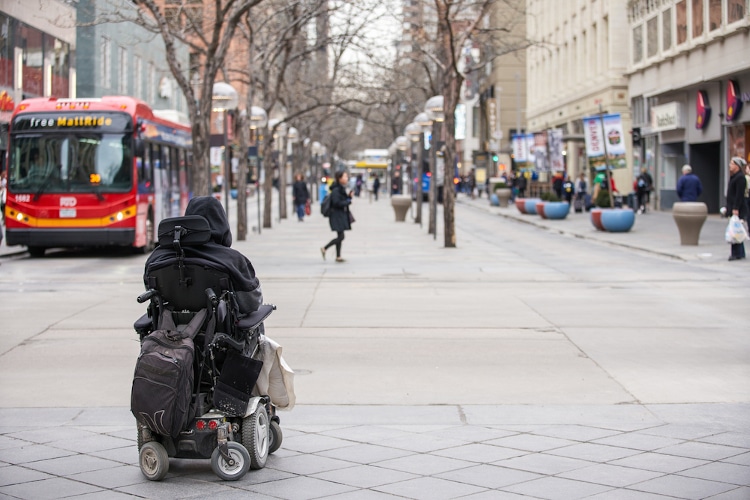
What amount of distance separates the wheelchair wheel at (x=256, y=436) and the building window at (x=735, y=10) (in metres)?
31.4

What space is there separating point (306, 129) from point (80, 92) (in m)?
28.6

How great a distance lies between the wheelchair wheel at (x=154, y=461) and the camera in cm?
606

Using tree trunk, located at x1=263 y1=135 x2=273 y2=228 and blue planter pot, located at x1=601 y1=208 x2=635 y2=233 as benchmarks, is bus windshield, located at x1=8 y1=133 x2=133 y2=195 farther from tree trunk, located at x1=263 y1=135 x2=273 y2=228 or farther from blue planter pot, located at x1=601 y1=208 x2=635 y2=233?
blue planter pot, located at x1=601 y1=208 x2=635 y2=233

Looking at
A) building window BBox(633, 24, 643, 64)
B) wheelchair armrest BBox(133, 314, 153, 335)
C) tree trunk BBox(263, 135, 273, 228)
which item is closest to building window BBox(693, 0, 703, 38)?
building window BBox(633, 24, 643, 64)

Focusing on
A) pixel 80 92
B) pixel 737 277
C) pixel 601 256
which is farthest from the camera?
pixel 80 92

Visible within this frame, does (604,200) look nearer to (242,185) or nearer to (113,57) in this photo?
(242,185)

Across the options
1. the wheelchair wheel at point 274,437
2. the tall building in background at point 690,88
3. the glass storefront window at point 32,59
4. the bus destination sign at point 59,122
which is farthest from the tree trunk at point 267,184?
the wheelchair wheel at point 274,437

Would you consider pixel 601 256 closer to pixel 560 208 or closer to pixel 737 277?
pixel 737 277

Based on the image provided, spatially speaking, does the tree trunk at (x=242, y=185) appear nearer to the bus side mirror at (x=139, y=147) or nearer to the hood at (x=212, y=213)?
the bus side mirror at (x=139, y=147)

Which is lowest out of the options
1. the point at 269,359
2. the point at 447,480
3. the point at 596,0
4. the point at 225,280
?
the point at 447,480

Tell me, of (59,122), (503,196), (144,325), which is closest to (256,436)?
(144,325)

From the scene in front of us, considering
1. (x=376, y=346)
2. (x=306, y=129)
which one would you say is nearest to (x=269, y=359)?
(x=376, y=346)

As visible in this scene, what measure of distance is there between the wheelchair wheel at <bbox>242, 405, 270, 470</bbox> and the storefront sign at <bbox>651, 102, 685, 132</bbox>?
3847cm

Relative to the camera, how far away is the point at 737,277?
1870 centimetres
